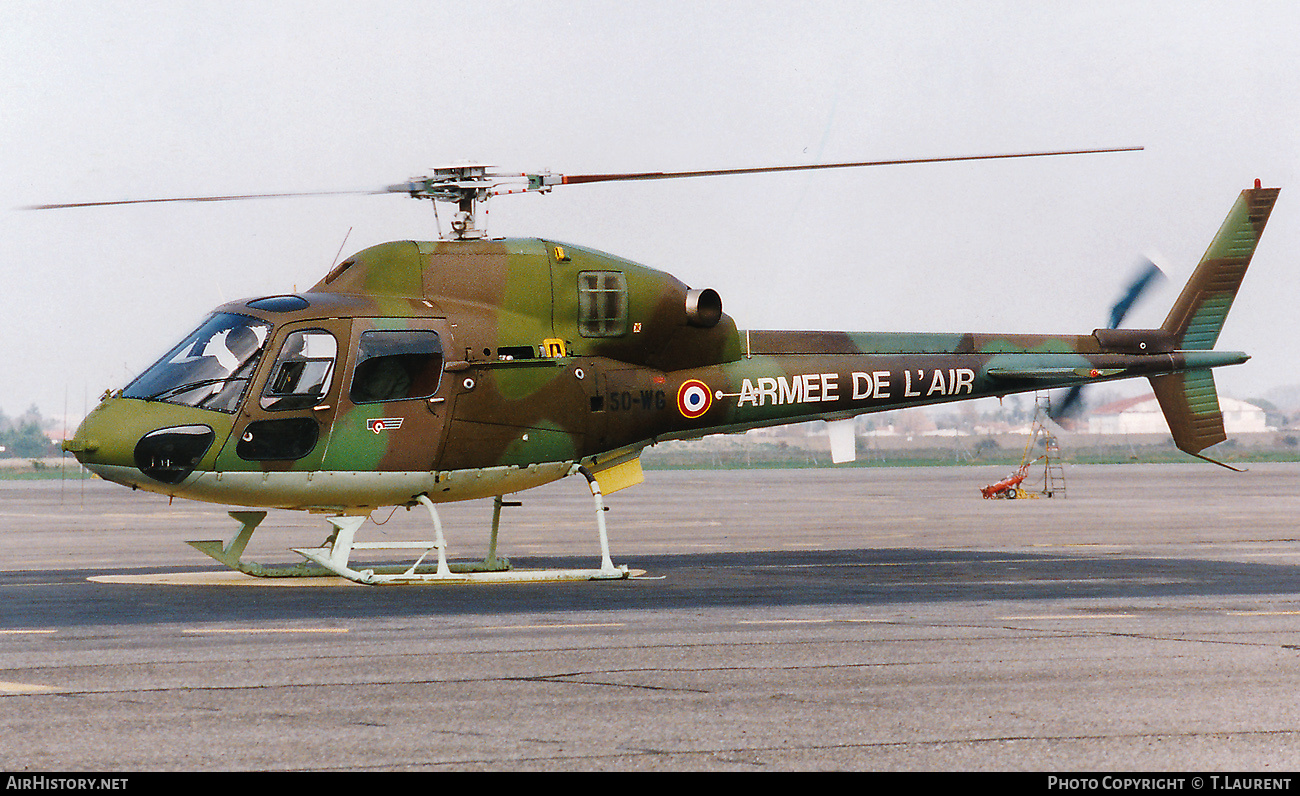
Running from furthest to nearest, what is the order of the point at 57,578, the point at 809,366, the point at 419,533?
the point at 419,533 < the point at 809,366 < the point at 57,578

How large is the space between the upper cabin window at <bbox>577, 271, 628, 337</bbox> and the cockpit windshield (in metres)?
4.12

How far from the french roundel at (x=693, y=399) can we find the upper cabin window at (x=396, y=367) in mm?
3705

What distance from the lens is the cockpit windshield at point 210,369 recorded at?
50.8 ft

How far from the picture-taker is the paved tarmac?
7.57m

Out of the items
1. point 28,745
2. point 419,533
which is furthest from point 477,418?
point 419,533

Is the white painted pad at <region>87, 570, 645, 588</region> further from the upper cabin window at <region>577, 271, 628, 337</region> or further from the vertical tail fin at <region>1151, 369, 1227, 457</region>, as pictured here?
the vertical tail fin at <region>1151, 369, 1227, 457</region>

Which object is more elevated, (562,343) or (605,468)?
(562,343)

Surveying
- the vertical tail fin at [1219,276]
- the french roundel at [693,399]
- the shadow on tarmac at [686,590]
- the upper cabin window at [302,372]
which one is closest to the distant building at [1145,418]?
the vertical tail fin at [1219,276]

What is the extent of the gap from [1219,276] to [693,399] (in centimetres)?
939

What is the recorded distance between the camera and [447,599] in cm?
1523

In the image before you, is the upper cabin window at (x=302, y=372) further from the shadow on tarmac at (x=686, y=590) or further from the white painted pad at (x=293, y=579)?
the white painted pad at (x=293, y=579)
